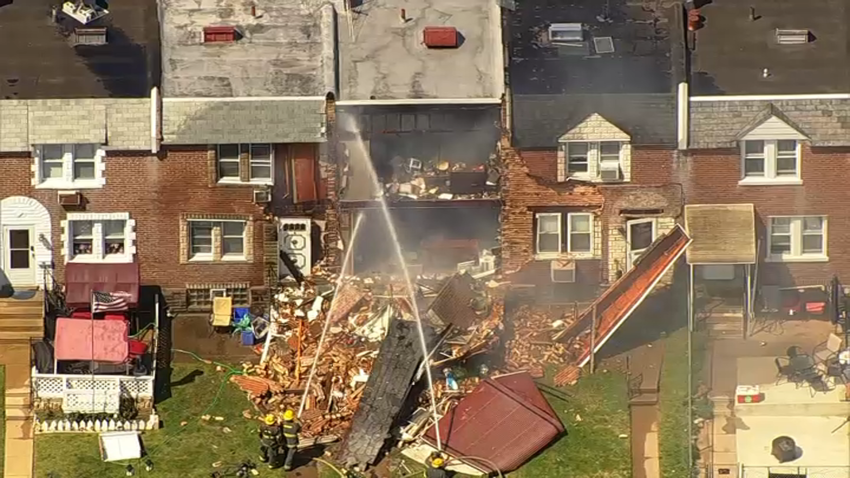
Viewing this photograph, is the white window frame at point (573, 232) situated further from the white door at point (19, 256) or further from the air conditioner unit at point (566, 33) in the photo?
the white door at point (19, 256)

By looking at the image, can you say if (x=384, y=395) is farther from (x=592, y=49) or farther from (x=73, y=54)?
(x=73, y=54)

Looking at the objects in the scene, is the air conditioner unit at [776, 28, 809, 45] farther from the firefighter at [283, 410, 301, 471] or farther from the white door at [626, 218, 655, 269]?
the firefighter at [283, 410, 301, 471]

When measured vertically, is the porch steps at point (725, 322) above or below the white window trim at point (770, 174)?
below

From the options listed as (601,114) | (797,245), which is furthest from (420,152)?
(797,245)

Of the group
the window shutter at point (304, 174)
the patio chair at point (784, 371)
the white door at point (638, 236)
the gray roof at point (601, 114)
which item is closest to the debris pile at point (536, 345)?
the white door at point (638, 236)

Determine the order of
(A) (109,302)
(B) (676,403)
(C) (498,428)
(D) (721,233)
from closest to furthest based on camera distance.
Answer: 1. (C) (498,428)
2. (B) (676,403)
3. (D) (721,233)
4. (A) (109,302)

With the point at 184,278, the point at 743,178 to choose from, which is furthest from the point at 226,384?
the point at 743,178

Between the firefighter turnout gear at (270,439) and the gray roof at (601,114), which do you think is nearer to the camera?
the firefighter turnout gear at (270,439)
